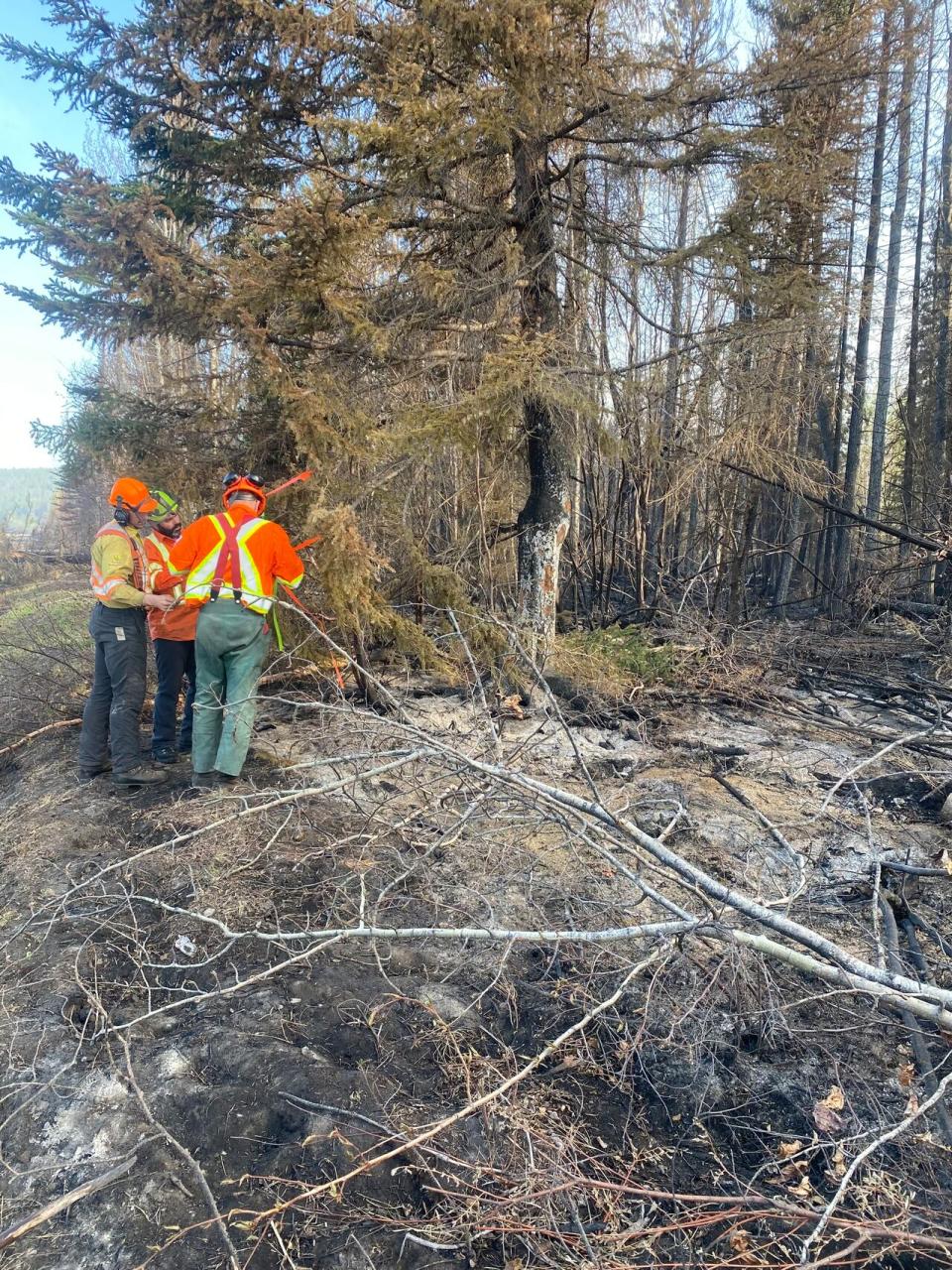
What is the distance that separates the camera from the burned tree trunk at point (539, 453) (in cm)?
707

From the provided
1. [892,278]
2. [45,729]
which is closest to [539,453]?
[45,729]

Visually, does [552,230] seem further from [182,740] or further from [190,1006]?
→ [190,1006]

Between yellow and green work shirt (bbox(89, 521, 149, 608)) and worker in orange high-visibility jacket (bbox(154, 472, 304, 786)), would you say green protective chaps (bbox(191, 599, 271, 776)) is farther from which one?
yellow and green work shirt (bbox(89, 521, 149, 608))

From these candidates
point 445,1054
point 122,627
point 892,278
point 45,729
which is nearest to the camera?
point 445,1054

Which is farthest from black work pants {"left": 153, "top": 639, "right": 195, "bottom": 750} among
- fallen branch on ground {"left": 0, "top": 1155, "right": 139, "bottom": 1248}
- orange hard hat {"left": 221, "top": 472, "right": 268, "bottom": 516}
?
fallen branch on ground {"left": 0, "top": 1155, "right": 139, "bottom": 1248}

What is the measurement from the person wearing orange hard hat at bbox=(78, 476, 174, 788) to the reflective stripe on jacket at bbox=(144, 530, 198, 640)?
0.35 ft

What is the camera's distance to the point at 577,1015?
3.12 metres

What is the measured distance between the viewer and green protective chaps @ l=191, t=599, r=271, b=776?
501 cm

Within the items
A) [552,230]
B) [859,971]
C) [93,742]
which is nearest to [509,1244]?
[859,971]

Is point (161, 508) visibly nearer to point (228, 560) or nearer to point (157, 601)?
point (157, 601)

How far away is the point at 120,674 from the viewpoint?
17.4 ft

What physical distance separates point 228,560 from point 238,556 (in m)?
0.07

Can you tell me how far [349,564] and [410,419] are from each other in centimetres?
139

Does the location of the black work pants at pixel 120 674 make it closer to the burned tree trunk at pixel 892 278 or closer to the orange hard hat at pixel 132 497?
the orange hard hat at pixel 132 497
